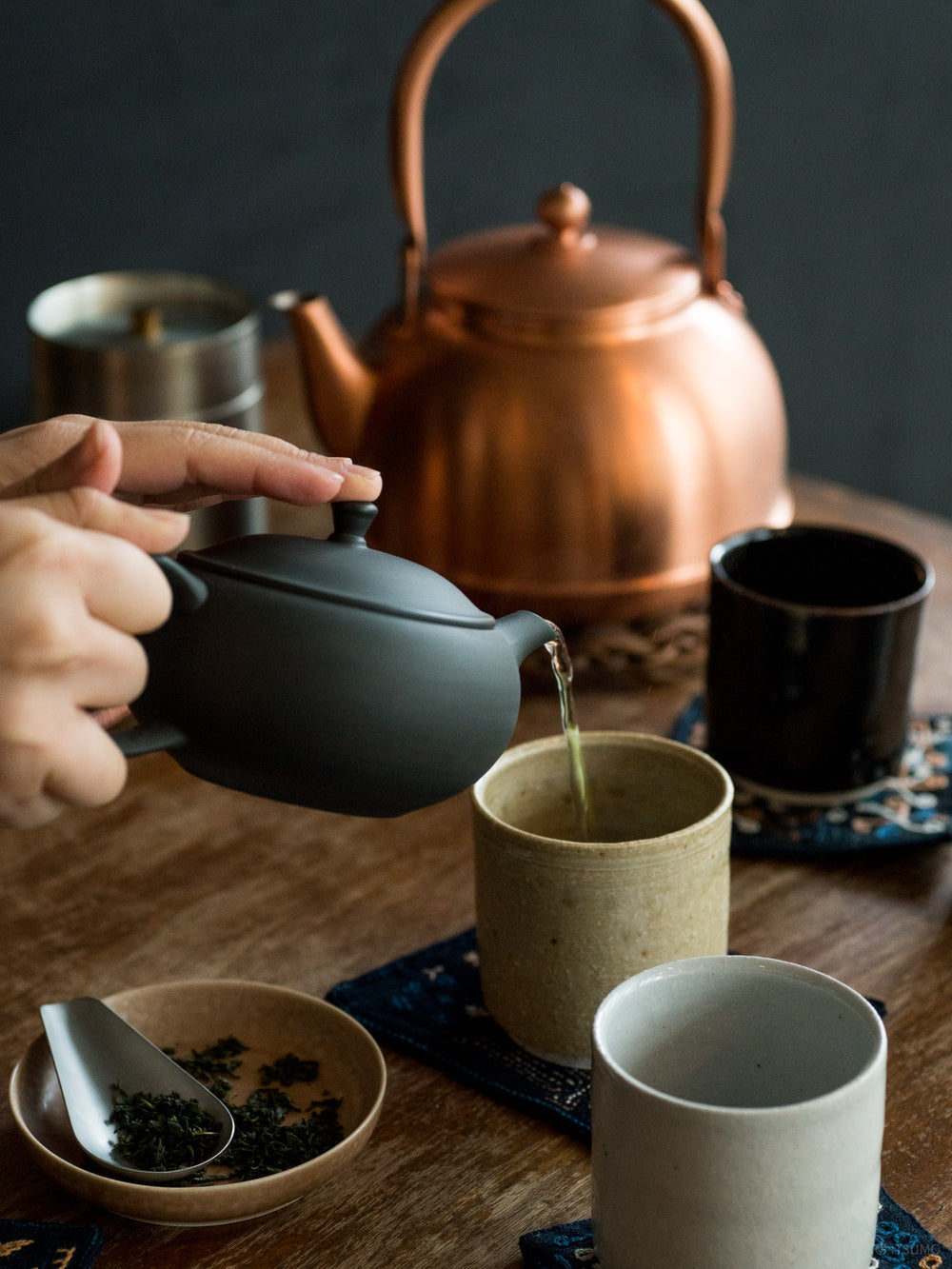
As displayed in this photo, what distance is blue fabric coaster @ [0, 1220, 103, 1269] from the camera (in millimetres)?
521

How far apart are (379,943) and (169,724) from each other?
0.30 m

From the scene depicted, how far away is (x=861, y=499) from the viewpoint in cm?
133

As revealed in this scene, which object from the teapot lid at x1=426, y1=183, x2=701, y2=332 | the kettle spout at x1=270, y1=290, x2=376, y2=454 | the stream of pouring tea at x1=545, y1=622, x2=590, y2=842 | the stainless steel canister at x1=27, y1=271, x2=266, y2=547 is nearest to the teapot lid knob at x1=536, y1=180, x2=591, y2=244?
the teapot lid at x1=426, y1=183, x2=701, y2=332

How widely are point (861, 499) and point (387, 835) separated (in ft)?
2.29

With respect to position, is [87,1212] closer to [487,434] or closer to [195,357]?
[487,434]

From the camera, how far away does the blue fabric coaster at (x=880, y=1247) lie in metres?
0.52

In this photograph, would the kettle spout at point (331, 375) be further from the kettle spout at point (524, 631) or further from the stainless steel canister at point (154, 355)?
the kettle spout at point (524, 631)

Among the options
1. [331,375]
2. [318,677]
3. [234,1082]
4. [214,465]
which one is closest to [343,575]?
[318,677]

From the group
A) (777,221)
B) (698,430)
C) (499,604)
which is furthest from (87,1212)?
(777,221)

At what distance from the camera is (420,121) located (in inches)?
40.5

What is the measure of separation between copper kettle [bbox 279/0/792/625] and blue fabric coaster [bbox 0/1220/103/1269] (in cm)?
52

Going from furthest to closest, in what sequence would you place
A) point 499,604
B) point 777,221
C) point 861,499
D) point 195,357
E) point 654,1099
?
point 777,221
point 861,499
point 195,357
point 499,604
point 654,1099

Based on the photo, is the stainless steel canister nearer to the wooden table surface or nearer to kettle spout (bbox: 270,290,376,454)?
kettle spout (bbox: 270,290,376,454)

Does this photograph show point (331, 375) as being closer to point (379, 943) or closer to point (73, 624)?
point (379, 943)
